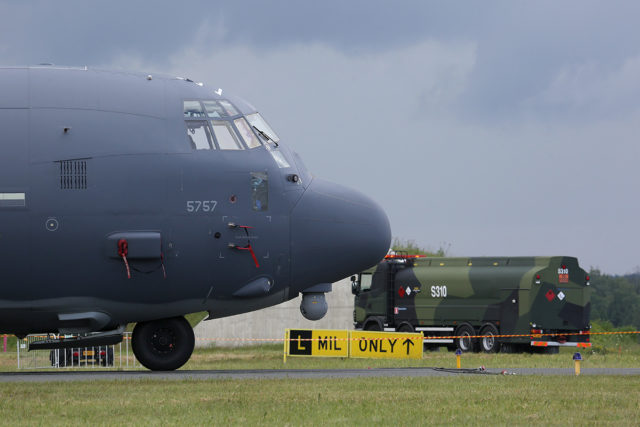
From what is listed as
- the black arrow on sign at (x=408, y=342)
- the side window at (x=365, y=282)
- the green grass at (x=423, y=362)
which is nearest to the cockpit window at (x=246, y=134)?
the green grass at (x=423, y=362)

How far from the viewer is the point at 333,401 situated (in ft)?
57.0

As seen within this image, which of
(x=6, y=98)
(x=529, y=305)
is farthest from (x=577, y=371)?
(x=529, y=305)

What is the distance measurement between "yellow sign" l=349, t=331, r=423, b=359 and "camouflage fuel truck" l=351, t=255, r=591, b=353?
6.69m

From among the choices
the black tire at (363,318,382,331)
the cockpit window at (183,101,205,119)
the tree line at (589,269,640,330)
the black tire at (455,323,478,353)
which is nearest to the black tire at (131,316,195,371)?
the cockpit window at (183,101,205,119)

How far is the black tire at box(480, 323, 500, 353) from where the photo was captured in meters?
41.1

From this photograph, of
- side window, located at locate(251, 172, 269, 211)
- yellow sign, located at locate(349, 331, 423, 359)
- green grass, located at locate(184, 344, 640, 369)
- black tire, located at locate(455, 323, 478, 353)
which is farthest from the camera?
black tire, located at locate(455, 323, 478, 353)

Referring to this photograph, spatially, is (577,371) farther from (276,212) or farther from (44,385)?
(44,385)

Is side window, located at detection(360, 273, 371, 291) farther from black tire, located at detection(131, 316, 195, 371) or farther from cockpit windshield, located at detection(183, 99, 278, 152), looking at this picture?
cockpit windshield, located at detection(183, 99, 278, 152)

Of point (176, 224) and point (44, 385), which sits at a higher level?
point (176, 224)

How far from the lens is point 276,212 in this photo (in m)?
23.4

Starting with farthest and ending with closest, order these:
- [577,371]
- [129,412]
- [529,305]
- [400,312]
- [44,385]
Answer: [400,312] < [529,305] < [577,371] < [44,385] < [129,412]

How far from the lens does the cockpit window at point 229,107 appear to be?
23781mm

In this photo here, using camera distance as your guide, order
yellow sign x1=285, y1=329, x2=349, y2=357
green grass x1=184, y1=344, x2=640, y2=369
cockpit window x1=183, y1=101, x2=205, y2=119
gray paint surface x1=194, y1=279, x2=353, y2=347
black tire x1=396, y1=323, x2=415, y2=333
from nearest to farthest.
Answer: cockpit window x1=183, y1=101, x2=205, y2=119 < green grass x1=184, y1=344, x2=640, y2=369 < yellow sign x1=285, y1=329, x2=349, y2=357 < black tire x1=396, y1=323, x2=415, y2=333 < gray paint surface x1=194, y1=279, x2=353, y2=347

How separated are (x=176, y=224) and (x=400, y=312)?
2327cm
